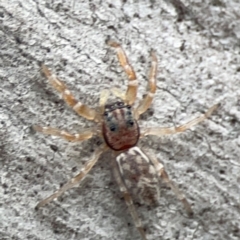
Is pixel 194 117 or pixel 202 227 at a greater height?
pixel 194 117

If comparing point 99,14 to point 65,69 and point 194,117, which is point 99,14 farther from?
point 194,117

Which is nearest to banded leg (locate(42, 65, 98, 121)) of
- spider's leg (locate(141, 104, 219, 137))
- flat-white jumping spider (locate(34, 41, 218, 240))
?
flat-white jumping spider (locate(34, 41, 218, 240))

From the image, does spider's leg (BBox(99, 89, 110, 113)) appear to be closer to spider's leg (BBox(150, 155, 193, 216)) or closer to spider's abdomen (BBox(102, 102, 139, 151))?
spider's abdomen (BBox(102, 102, 139, 151))

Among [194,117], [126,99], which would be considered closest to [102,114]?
[126,99]

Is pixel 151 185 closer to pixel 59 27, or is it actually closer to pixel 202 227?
pixel 202 227

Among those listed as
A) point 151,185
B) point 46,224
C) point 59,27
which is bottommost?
point 46,224

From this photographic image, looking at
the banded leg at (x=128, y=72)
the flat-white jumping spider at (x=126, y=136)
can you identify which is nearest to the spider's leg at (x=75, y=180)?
the flat-white jumping spider at (x=126, y=136)
